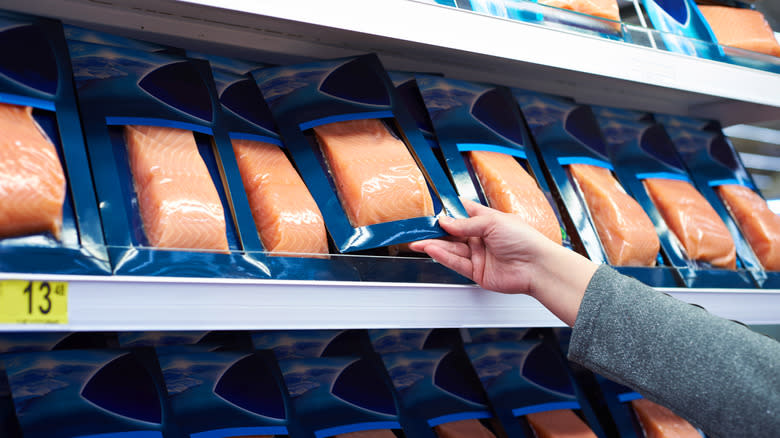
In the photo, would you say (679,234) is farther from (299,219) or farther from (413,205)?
(299,219)

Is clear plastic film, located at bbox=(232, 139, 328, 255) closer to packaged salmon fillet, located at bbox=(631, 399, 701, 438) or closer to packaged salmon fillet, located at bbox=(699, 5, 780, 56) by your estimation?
packaged salmon fillet, located at bbox=(631, 399, 701, 438)

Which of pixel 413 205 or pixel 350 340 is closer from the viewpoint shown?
pixel 413 205

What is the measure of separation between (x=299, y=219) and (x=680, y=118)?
127cm

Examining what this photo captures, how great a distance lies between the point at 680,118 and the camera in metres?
→ 1.80

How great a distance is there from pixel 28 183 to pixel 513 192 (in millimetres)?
855

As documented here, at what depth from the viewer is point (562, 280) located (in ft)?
3.47

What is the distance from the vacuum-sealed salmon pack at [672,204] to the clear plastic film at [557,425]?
0.38 meters

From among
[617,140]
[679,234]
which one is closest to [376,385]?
[679,234]

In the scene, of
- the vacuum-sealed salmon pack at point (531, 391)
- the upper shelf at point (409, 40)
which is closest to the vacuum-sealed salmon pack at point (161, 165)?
the upper shelf at point (409, 40)

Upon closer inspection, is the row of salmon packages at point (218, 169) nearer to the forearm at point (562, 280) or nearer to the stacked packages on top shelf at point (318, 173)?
the stacked packages on top shelf at point (318, 173)

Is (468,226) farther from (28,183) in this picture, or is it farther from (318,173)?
(28,183)

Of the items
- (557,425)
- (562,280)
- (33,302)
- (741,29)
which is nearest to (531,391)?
(557,425)

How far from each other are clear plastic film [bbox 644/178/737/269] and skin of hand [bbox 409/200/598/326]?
55 cm

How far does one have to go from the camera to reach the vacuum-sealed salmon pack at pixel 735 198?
153 cm
